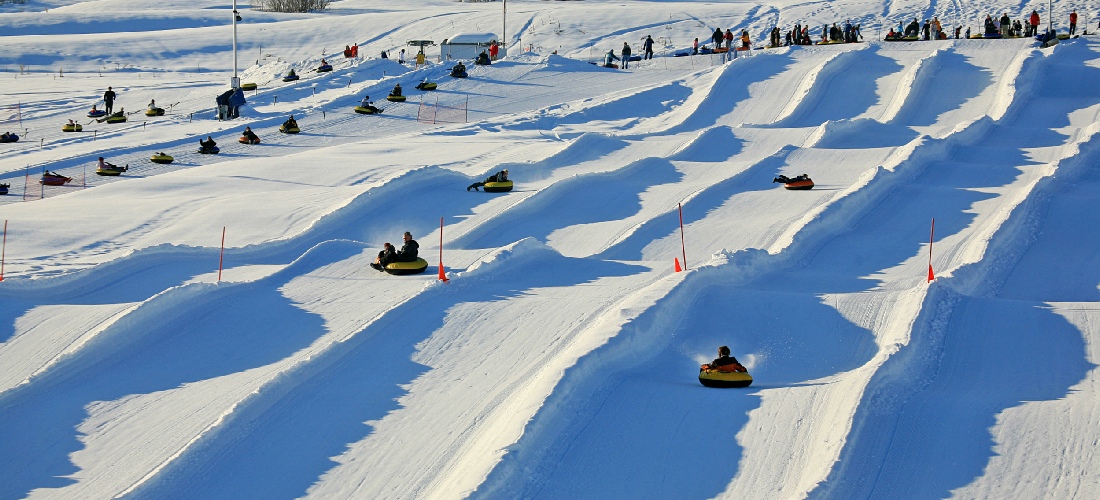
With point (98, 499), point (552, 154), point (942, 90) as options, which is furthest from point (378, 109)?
point (98, 499)

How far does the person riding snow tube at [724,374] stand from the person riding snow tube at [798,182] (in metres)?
12.2

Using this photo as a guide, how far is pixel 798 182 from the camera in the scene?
2450 cm

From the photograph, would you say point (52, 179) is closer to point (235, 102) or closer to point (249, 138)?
point (249, 138)

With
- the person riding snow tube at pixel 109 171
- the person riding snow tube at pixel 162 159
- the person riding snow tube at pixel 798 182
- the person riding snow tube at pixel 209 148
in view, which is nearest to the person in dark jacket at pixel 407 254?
the person riding snow tube at pixel 798 182

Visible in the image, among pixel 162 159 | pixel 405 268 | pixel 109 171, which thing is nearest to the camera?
pixel 405 268

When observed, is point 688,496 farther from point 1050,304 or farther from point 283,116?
point 283,116

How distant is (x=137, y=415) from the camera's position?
40.4 feet

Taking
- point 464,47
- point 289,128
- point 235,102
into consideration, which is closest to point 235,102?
point 235,102

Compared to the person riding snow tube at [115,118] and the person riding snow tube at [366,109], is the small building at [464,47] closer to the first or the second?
the person riding snow tube at [366,109]

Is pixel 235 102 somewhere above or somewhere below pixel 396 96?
below

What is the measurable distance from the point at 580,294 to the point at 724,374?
411 cm

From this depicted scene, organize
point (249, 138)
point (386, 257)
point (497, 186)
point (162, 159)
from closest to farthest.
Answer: point (386, 257)
point (497, 186)
point (162, 159)
point (249, 138)

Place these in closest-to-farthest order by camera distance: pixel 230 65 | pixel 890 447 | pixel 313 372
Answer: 1. pixel 890 447
2. pixel 313 372
3. pixel 230 65

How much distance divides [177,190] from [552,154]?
8.64 m
